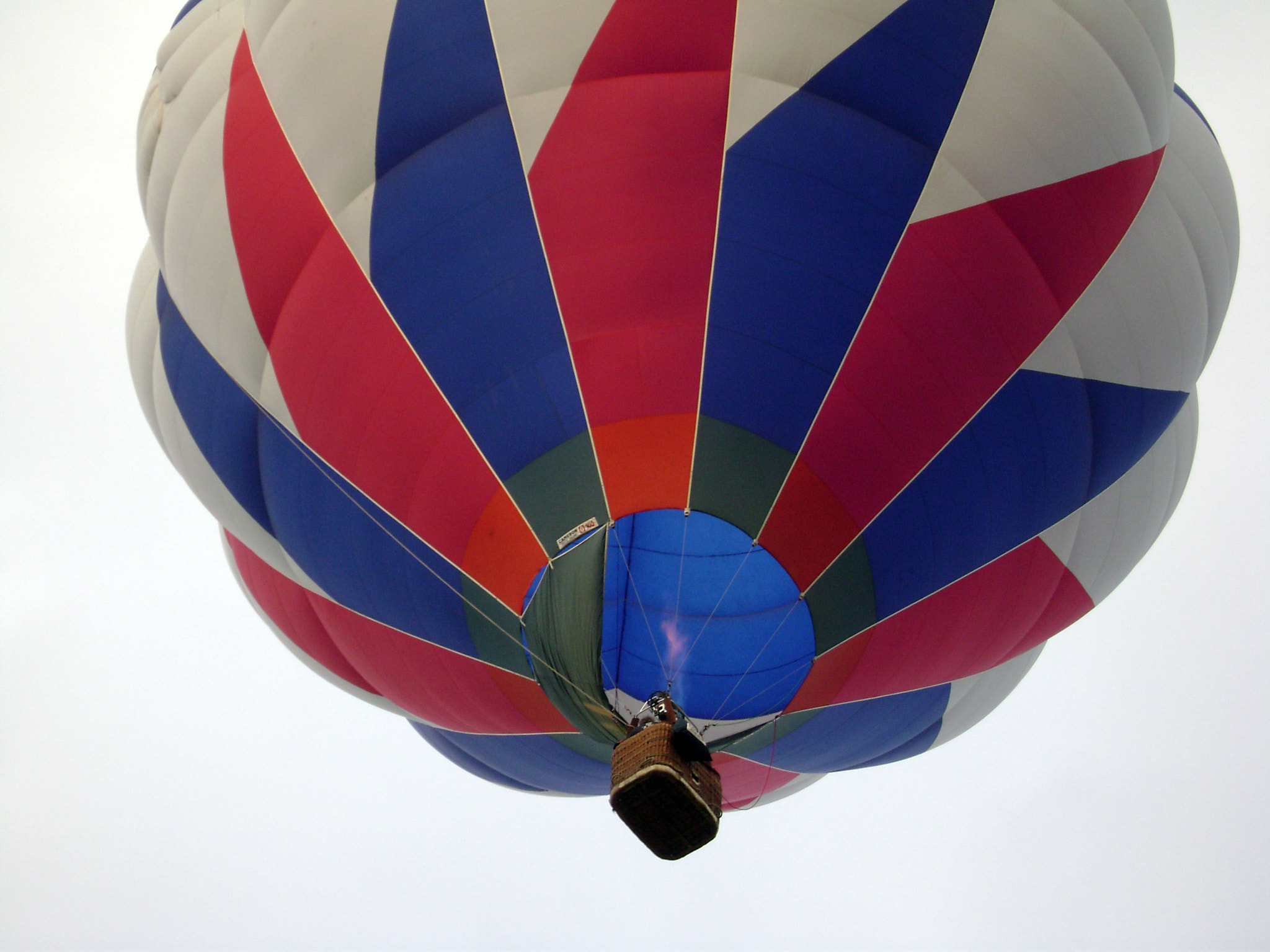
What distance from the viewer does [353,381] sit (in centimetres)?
493

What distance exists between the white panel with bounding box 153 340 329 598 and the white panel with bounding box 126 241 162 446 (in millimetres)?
94

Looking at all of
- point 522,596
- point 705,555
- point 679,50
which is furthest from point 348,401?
point 679,50

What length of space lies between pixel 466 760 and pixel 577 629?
280cm

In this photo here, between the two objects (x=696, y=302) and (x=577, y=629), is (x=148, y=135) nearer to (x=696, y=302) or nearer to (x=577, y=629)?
(x=696, y=302)

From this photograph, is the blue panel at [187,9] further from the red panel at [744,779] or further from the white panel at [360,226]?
the red panel at [744,779]

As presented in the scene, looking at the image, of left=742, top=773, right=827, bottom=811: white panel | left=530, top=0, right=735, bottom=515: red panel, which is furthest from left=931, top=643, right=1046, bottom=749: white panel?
left=530, top=0, right=735, bottom=515: red panel

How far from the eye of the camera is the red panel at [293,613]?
641cm

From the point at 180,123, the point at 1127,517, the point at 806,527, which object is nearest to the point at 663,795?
the point at 806,527

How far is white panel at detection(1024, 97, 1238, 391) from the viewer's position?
4.91 meters

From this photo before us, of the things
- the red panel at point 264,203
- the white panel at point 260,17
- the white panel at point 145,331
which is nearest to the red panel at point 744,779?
the red panel at point 264,203

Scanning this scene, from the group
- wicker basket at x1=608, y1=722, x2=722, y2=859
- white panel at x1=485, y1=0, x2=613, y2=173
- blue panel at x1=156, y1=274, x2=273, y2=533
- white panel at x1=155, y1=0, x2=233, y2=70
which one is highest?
white panel at x1=155, y1=0, x2=233, y2=70

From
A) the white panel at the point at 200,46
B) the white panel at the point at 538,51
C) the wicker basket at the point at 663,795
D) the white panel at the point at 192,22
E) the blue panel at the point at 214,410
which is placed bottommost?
the wicker basket at the point at 663,795

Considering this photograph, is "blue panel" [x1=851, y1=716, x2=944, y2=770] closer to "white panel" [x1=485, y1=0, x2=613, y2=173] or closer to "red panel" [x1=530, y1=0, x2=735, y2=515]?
"red panel" [x1=530, y1=0, x2=735, y2=515]

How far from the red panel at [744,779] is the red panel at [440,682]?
101cm
